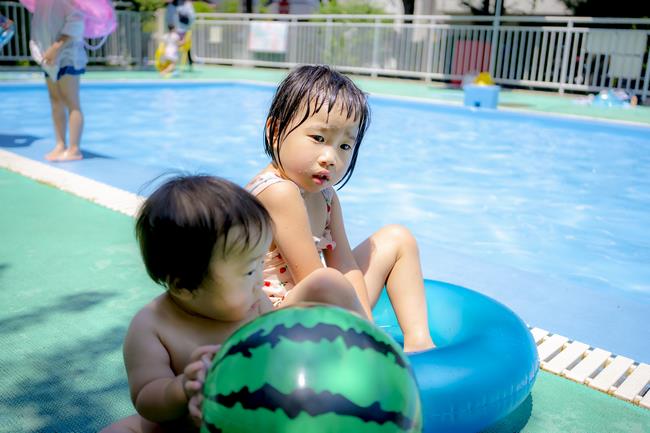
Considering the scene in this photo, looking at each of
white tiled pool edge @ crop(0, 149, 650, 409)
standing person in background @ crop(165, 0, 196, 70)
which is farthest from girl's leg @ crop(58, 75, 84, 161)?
standing person in background @ crop(165, 0, 196, 70)

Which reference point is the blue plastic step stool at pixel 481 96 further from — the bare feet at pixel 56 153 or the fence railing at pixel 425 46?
the bare feet at pixel 56 153

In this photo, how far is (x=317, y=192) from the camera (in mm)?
2592

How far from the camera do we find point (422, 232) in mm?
6078

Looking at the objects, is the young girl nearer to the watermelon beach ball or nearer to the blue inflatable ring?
the blue inflatable ring

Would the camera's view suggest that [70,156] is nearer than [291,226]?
No

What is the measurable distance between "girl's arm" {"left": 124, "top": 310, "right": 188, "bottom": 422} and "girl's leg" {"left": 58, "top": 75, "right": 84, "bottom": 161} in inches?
205

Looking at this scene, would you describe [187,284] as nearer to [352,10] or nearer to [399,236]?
[399,236]

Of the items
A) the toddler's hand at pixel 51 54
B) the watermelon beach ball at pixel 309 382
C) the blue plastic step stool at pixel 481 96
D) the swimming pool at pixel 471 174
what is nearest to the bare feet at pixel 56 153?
the swimming pool at pixel 471 174

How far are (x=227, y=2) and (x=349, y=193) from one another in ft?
69.3

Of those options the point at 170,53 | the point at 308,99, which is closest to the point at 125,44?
the point at 170,53

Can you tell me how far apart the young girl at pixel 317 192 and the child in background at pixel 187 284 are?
0.41 metres

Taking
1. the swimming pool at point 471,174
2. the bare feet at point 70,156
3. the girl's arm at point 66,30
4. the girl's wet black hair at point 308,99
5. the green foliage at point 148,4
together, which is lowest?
the swimming pool at point 471,174

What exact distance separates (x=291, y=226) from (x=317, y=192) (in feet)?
1.05

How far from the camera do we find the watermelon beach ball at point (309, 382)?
133 centimetres
